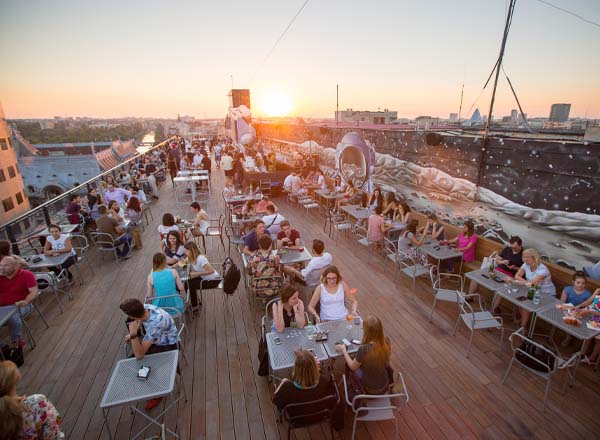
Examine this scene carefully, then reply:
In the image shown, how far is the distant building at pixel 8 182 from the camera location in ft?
119

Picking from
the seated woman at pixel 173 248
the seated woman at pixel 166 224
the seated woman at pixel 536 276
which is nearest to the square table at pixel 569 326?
the seated woman at pixel 536 276

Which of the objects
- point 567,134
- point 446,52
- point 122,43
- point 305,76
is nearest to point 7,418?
point 567,134

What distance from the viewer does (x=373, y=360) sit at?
2.55m

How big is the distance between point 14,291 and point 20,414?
3.10 m

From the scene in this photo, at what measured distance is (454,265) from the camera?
621 cm

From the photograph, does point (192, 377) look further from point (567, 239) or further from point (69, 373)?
point (567, 239)

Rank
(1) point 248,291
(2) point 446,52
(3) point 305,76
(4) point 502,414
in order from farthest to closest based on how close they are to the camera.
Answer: (3) point 305,76 < (2) point 446,52 < (1) point 248,291 < (4) point 502,414

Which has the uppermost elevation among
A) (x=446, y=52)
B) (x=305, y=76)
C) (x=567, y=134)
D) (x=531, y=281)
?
(x=305, y=76)

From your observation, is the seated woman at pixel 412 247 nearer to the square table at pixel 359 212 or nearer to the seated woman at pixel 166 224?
the square table at pixel 359 212

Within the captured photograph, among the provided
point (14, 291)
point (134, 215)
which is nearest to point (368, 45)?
point (134, 215)

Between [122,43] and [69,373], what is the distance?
2074cm

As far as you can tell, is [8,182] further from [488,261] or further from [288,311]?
[488,261]

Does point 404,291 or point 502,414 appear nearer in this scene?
point 502,414

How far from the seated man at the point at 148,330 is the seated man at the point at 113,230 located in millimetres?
4094
